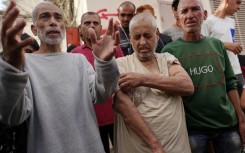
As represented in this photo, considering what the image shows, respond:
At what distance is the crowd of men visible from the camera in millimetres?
1592

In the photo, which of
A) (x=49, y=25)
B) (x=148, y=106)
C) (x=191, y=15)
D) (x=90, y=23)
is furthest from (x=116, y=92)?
(x=90, y=23)

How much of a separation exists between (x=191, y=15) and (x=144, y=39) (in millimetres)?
649

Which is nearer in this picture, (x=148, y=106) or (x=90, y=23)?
(x=148, y=106)

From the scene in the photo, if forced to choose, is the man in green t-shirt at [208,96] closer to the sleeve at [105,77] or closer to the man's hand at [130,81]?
the man's hand at [130,81]

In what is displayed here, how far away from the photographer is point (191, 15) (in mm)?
2502

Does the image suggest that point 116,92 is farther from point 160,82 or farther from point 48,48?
point 48,48

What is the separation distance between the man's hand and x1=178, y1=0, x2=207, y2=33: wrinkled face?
861mm

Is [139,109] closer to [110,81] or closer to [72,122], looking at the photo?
[110,81]

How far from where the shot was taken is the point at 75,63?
1.94 meters

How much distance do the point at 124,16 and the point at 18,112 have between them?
7.52 feet

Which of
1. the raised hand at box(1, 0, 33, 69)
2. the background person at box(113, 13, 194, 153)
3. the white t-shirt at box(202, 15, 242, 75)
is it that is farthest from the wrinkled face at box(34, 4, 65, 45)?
the white t-shirt at box(202, 15, 242, 75)

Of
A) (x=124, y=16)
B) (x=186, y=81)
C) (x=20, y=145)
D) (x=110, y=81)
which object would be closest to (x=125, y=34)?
(x=124, y=16)

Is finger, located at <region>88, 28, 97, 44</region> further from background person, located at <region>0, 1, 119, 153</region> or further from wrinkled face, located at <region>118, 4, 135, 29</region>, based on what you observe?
wrinkled face, located at <region>118, 4, 135, 29</region>

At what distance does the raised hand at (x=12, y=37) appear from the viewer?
130 cm
